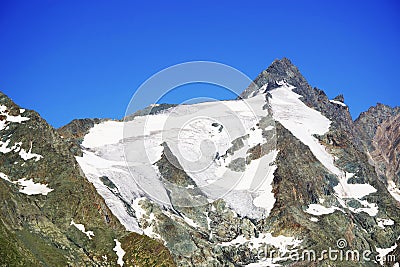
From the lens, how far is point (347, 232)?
17362cm

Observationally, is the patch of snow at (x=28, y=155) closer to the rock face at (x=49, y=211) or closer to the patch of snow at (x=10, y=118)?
the rock face at (x=49, y=211)

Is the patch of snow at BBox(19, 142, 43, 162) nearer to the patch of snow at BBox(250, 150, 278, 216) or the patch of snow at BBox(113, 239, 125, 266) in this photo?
the patch of snow at BBox(113, 239, 125, 266)

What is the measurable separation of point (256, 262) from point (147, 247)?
5379 cm

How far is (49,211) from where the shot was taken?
4301 inches

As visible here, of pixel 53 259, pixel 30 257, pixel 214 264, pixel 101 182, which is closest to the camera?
pixel 30 257

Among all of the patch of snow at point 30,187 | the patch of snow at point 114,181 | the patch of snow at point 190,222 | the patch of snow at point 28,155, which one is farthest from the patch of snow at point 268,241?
the patch of snow at point 28,155

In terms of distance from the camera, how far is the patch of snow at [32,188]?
114 m

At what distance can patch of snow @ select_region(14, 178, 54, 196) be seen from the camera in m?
114

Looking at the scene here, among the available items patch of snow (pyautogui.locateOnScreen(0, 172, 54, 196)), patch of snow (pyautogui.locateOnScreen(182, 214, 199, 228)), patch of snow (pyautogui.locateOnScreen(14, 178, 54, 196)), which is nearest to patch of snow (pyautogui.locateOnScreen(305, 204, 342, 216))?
patch of snow (pyautogui.locateOnScreen(182, 214, 199, 228))

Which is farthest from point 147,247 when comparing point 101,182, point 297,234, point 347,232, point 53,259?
point 347,232

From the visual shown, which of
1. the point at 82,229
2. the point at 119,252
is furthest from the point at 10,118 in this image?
the point at 119,252

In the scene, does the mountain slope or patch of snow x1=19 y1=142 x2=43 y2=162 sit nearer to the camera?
patch of snow x1=19 y1=142 x2=43 y2=162

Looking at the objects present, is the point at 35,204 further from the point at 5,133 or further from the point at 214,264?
the point at 214,264

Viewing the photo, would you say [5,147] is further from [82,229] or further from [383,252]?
[383,252]
